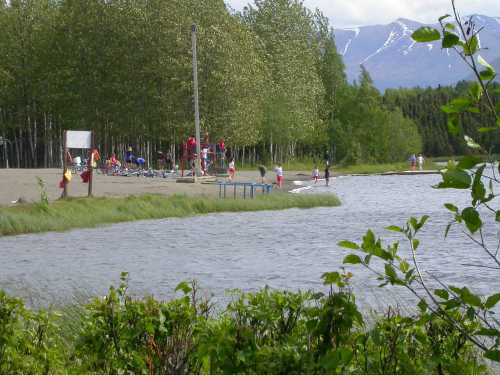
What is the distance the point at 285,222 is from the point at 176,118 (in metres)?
30.5

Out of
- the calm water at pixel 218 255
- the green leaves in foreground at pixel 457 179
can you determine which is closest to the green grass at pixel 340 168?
the calm water at pixel 218 255

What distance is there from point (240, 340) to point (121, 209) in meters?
23.6

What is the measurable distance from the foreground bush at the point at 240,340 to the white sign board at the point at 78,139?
73.3 feet

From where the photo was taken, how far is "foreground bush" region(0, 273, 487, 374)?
4.10 meters

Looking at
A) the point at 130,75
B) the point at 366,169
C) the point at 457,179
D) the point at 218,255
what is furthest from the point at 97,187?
the point at 366,169

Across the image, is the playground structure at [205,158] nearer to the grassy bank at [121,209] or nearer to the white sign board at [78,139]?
the grassy bank at [121,209]

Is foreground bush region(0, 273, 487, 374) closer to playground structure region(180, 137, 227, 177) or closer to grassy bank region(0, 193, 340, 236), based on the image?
grassy bank region(0, 193, 340, 236)

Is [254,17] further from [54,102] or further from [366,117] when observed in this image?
[54,102]

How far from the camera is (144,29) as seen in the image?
5844 centimetres

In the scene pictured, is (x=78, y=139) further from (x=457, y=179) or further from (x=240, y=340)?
(x=457, y=179)

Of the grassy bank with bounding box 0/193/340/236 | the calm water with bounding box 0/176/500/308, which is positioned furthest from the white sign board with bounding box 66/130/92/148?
the calm water with bounding box 0/176/500/308

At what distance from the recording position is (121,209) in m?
27.5

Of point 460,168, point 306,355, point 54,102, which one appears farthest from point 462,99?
point 54,102

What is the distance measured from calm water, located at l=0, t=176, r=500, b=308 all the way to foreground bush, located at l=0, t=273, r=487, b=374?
21.5 ft
